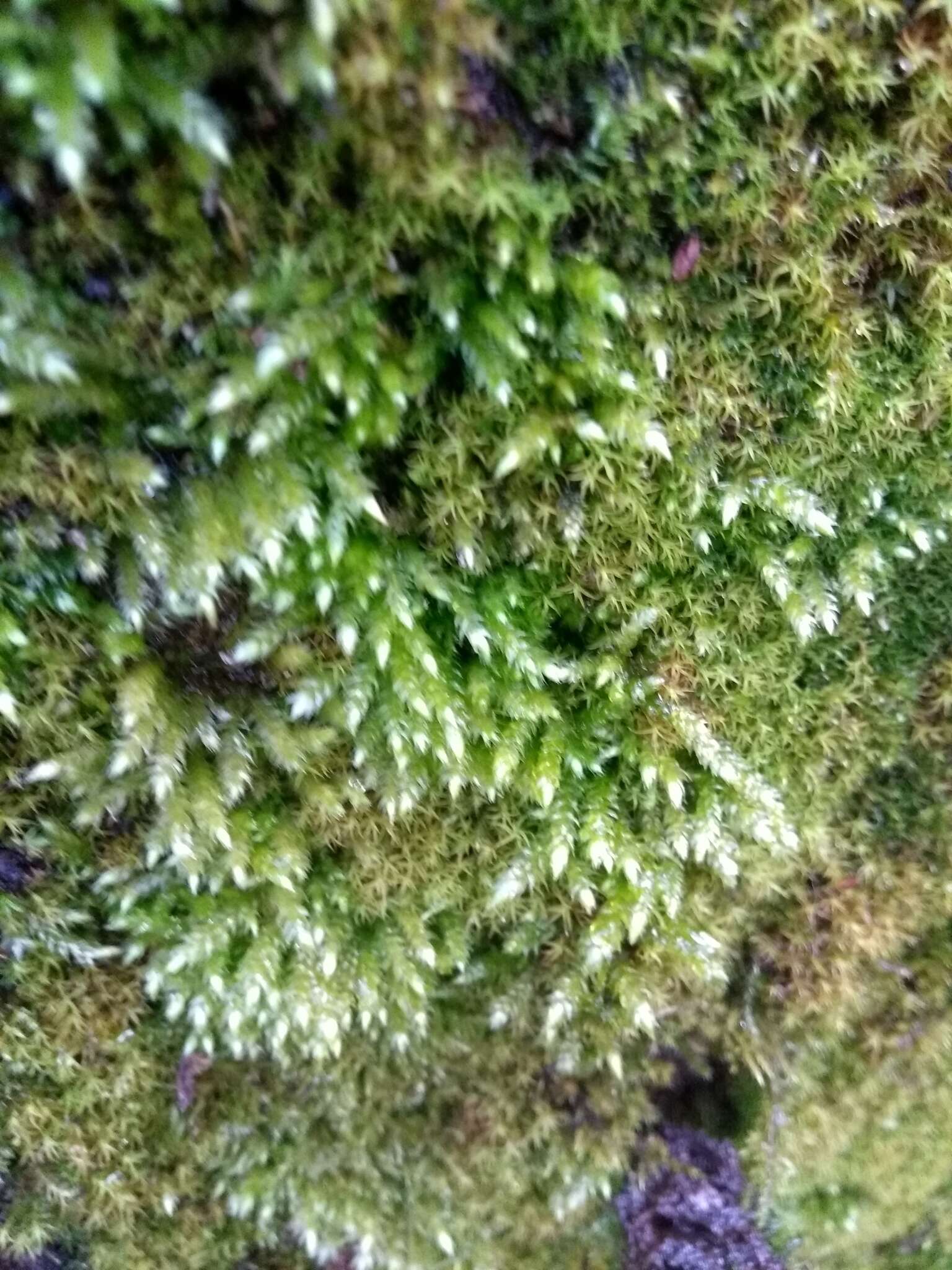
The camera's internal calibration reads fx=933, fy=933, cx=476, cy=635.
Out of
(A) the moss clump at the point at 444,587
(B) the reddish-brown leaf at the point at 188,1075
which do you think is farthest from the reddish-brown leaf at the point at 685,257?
(B) the reddish-brown leaf at the point at 188,1075

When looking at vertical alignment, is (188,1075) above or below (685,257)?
below

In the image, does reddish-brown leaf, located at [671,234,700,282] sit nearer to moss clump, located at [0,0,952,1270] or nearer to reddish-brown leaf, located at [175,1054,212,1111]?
moss clump, located at [0,0,952,1270]

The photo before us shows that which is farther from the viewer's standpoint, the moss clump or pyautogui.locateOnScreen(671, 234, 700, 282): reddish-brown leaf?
pyautogui.locateOnScreen(671, 234, 700, 282): reddish-brown leaf

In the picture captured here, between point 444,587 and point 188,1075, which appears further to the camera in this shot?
point 188,1075

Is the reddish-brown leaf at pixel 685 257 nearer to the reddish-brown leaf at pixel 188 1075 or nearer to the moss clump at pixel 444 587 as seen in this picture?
the moss clump at pixel 444 587

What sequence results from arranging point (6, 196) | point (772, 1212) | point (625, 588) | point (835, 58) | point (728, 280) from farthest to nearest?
1. point (772, 1212)
2. point (625, 588)
3. point (728, 280)
4. point (835, 58)
5. point (6, 196)

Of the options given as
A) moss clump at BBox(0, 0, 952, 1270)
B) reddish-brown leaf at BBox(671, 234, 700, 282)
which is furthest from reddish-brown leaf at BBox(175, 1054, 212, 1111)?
reddish-brown leaf at BBox(671, 234, 700, 282)

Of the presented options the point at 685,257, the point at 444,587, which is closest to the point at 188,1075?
the point at 444,587

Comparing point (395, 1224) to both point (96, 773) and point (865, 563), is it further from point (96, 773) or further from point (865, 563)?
point (865, 563)

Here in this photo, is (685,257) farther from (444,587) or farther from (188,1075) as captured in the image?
(188,1075)

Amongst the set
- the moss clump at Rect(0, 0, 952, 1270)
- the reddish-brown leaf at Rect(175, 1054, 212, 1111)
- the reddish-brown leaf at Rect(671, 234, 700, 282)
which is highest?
the reddish-brown leaf at Rect(671, 234, 700, 282)

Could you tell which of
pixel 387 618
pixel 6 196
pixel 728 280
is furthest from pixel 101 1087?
pixel 728 280
